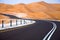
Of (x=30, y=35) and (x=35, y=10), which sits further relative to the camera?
(x=35, y=10)

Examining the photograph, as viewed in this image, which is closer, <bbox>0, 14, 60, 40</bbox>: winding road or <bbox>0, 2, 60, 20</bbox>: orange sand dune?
<bbox>0, 14, 60, 40</bbox>: winding road

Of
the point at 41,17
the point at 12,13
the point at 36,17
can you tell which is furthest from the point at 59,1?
the point at 36,17

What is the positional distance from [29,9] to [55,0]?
110 feet

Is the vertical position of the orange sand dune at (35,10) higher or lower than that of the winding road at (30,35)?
higher

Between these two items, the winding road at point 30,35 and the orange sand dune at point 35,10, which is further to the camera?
the orange sand dune at point 35,10

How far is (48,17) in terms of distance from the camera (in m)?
59.8

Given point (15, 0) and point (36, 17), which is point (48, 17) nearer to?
point (36, 17)

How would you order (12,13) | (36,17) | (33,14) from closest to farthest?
(12,13), (33,14), (36,17)

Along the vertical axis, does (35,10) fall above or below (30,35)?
above

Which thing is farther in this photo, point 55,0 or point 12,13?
point 12,13

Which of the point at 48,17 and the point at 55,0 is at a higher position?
the point at 55,0

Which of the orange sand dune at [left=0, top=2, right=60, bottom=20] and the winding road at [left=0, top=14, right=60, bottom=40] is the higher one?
the orange sand dune at [left=0, top=2, right=60, bottom=20]

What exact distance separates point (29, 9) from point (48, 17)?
810cm

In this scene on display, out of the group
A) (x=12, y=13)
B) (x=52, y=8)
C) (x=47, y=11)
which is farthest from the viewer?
(x=47, y=11)
